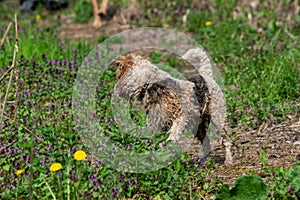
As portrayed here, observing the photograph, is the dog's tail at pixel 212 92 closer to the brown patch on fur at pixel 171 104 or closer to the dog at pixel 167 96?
the dog at pixel 167 96

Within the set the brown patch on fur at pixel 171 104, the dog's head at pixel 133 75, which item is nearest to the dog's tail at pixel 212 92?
the brown patch on fur at pixel 171 104

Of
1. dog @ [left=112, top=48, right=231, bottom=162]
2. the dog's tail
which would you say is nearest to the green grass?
dog @ [left=112, top=48, right=231, bottom=162]

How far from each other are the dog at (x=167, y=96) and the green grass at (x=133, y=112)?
0.73ft

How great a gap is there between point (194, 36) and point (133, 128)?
4586 millimetres

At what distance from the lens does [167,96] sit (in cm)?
402

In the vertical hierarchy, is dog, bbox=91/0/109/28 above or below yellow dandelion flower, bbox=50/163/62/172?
below

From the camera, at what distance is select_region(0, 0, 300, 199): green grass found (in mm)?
3531

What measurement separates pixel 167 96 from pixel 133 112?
93cm

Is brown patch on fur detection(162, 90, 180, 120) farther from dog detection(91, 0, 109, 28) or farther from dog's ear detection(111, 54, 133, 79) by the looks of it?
dog detection(91, 0, 109, 28)

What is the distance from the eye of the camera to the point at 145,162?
365 centimetres

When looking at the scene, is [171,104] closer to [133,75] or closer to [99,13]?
[133,75]

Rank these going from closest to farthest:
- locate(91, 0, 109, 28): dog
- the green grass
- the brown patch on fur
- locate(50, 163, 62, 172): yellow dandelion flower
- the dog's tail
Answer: locate(50, 163, 62, 172): yellow dandelion flower → the green grass → the brown patch on fur → the dog's tail → locate(91, 0, 109, 28): dog

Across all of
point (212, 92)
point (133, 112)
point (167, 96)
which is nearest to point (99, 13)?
point (133, 112)

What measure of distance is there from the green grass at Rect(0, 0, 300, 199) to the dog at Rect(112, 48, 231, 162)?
22 cm
